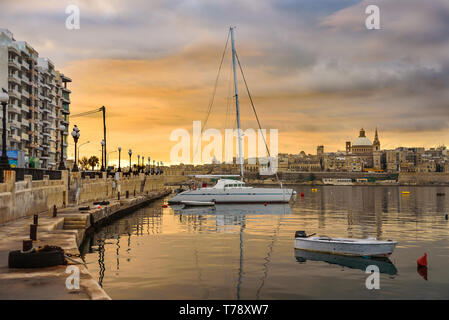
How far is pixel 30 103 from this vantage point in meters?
84.6

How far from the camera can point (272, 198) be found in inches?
2473

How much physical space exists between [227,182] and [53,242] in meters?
44.2

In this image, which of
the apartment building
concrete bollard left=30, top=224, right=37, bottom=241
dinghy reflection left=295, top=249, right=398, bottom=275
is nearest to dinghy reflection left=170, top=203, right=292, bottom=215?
the apartment building

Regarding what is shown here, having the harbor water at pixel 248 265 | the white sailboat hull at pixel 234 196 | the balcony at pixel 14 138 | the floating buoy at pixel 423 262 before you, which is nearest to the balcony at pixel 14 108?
the balcony at pixel 14 138

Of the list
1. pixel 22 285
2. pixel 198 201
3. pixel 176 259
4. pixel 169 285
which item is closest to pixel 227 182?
pixel 198 201

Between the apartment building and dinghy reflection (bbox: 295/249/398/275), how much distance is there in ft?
138

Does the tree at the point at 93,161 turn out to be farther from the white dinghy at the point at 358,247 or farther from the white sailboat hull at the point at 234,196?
the white dinghy at the point at 358,247

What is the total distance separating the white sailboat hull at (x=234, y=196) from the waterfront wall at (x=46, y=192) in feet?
34.2

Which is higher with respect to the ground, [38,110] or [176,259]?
[38,110]

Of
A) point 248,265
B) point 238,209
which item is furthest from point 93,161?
point 248,265

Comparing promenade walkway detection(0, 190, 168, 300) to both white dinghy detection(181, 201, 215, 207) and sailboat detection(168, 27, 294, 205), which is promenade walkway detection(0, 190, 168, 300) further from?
sailboat detection(168, 27, 294, 205)

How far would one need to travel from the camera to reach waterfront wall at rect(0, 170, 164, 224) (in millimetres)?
26125

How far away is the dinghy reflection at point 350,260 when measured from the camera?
2172 cm
